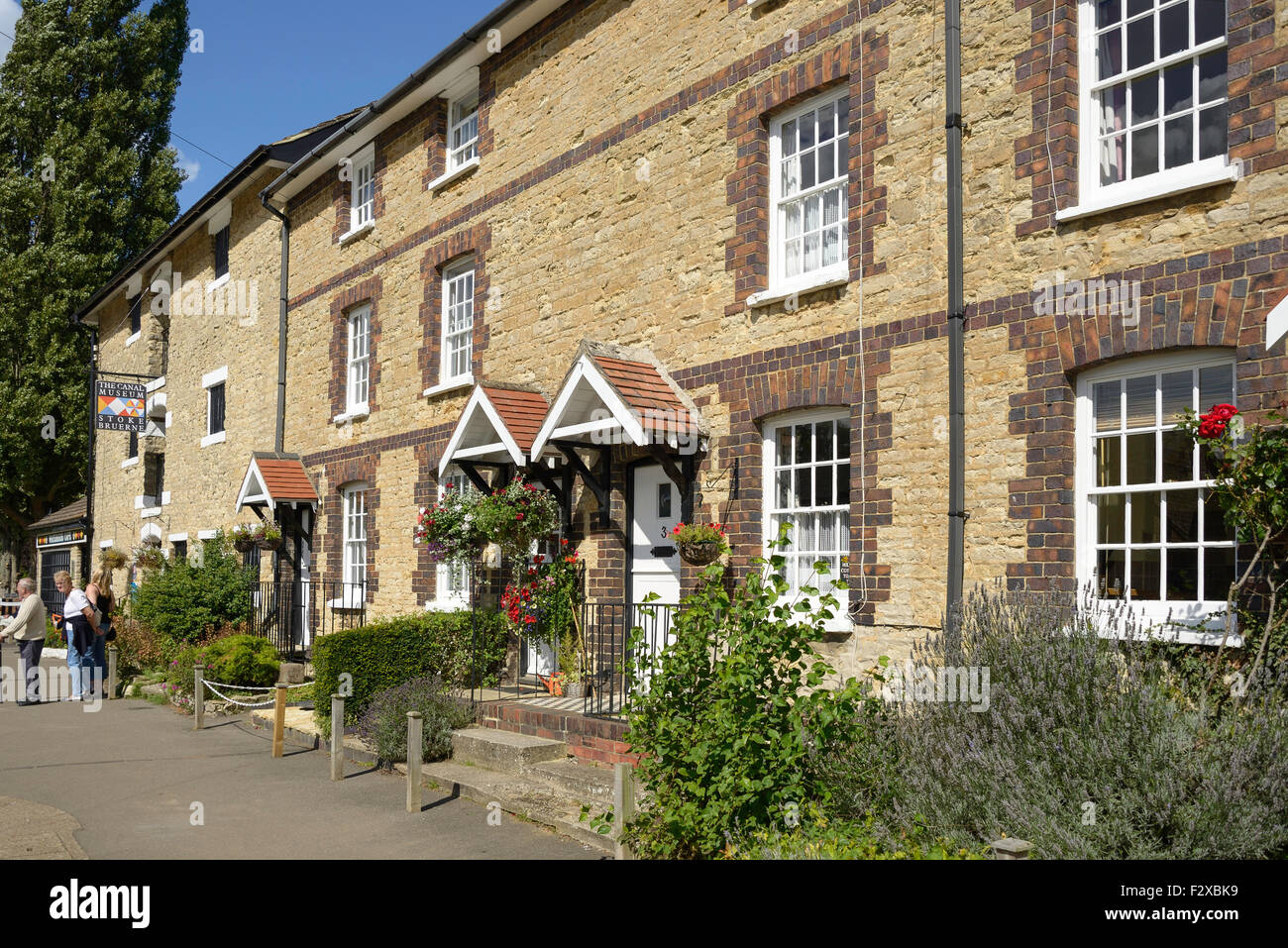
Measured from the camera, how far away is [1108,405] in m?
7.30

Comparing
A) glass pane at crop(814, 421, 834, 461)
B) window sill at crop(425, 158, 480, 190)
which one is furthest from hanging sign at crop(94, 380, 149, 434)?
glass pane at crop(814, 421, 834, 461)

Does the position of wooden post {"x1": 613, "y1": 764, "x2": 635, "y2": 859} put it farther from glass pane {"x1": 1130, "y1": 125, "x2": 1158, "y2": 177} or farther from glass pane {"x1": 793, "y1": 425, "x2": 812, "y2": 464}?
glass pane {"x1": 1130, "y1": 125, "x2": 1158, "y2": 177}

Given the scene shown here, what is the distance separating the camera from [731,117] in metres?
10.3

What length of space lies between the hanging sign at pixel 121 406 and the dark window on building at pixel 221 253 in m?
3.51

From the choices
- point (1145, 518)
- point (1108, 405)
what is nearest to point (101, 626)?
point (1108, 405)

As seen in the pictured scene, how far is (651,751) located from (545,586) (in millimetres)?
5644

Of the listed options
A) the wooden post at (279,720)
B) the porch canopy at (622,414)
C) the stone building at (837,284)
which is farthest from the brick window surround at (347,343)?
the wooden post at (279,720)

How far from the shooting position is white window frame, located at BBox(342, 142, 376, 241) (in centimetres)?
1667

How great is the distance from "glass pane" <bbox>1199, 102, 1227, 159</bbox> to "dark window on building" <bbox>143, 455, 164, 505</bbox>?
2400 centimetres

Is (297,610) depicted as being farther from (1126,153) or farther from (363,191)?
(1126,153)

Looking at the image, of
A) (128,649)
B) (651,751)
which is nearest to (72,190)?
(128,649)

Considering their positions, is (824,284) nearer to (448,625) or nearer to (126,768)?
(448,625)

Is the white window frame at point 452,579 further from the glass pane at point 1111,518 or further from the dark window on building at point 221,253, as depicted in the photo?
the dark window on building at point 221,253

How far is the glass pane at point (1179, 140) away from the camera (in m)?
7.04
